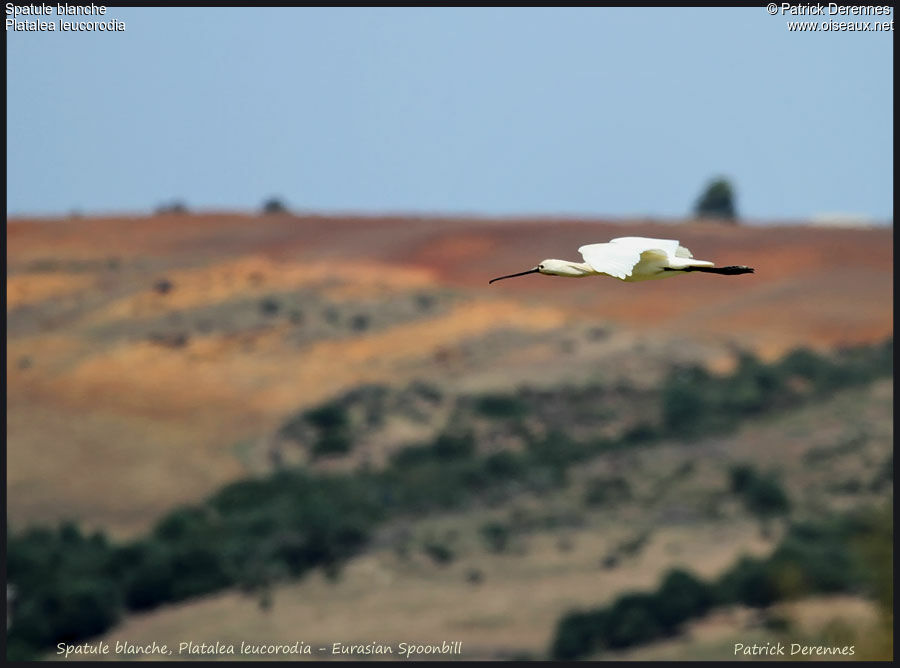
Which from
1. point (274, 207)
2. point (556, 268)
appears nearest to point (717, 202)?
point (274, 207)

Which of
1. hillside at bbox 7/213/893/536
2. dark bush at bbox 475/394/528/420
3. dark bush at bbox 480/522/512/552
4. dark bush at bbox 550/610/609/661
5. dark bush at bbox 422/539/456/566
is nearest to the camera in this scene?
dark bush at bbox 550/610/609/661

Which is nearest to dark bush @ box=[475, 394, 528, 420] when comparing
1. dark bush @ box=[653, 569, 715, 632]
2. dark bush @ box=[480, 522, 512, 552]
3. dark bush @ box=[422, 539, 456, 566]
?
dark bush @ box=[480, 522, 512, 552]

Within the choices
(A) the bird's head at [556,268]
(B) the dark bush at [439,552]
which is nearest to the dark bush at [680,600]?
(B) the dark bush at [439,552]

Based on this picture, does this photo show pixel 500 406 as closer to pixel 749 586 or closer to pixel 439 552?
pixel 439 552

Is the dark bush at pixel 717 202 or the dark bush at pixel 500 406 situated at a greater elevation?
the dark bush at pixel 717 202

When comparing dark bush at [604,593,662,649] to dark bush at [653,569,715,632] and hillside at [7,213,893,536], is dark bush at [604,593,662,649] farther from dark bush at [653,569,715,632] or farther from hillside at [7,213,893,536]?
hillside at [7,213,893,536]

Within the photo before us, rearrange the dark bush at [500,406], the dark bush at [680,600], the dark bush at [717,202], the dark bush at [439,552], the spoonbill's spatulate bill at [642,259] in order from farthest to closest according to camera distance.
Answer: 1. the dark bush at [717,202]
2. the dark bush at [500,406]
3. the dark bush at [439,552]
4. the dark bush at [680,600]
5. the spoonbill's spatulate bill at [642,259]

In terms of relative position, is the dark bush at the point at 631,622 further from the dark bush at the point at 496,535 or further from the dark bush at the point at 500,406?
the dark bush at the point at 500,406

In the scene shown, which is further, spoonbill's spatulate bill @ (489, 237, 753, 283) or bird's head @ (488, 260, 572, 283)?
bird's head @ (488, 260, 572, 283)

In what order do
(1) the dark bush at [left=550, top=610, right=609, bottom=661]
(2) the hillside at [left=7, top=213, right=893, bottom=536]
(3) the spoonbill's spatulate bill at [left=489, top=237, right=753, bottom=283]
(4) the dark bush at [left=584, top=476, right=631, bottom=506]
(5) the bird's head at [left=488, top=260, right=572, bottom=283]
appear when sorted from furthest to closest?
(2) the hillside at [left=7, top=213, right=893, bottom=536]
(4) the dark bush at [left=584, top=476, right=631, bottom=506]
(1) the dark bush at [left=550, top=610, right=609, bottom=661]
(5) the bird's head at [left=488, top=260, right=572, bottom=283]
(3) the spoonbill's spatulate bill at [left=489, top=237, right=753, bottom=283]
